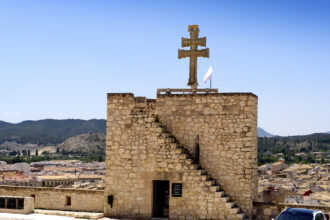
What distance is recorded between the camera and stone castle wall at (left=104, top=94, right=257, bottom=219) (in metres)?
15.3

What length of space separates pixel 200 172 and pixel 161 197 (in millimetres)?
2146

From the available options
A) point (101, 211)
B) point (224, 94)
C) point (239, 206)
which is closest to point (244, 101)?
point (224, 94)

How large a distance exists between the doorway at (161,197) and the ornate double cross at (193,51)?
3845 mm

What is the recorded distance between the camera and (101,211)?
17125 mm

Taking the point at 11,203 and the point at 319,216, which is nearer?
the point at 319,216

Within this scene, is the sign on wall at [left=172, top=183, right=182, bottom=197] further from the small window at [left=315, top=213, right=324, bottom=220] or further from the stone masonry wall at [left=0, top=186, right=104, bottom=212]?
the small window at [left=315, top=213, right=324, bottom=220]

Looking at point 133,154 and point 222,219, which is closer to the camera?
point 222,219

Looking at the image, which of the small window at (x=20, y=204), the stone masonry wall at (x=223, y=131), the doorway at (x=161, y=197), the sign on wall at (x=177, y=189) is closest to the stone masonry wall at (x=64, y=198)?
the small window at (x=20, y=204)

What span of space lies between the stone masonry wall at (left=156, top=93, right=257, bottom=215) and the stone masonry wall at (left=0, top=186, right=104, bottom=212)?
397cm

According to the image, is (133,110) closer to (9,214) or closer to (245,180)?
(245,180)

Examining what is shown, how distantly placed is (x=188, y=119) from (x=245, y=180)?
2.95 metres

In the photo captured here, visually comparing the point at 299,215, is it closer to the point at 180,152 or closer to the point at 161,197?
the point at 180,152

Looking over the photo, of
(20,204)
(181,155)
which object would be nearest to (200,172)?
(181,155)

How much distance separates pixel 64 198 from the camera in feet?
57.1
